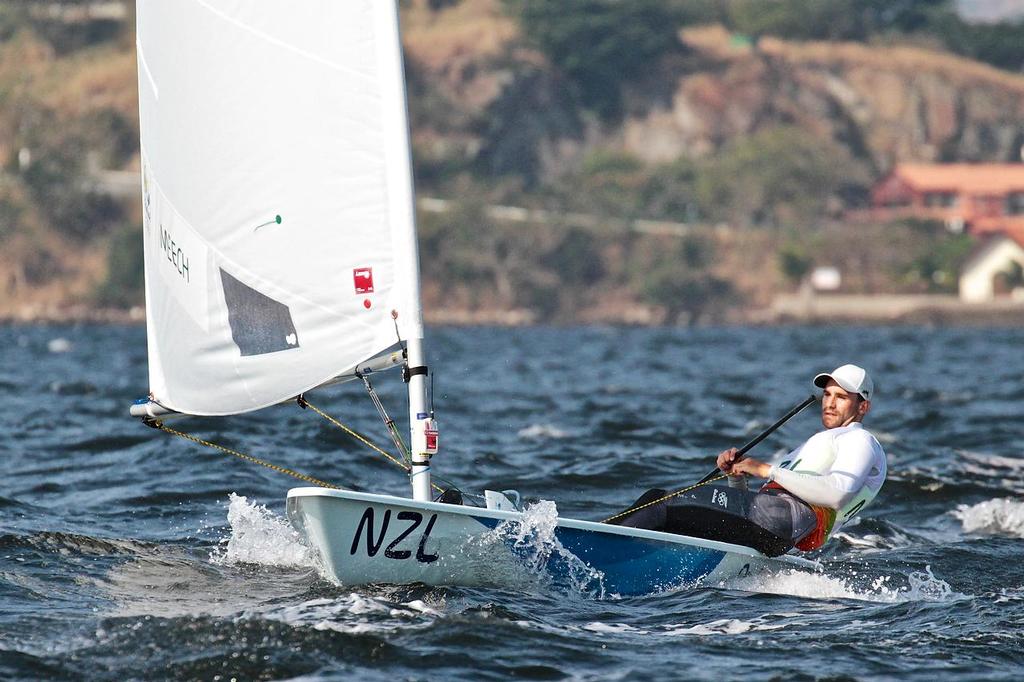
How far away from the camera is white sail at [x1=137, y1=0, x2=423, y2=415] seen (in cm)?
888

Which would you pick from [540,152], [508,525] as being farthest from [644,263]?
[508,525]

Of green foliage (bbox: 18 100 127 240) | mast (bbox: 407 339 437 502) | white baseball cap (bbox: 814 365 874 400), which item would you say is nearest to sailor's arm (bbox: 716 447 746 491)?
white baseball cap (bbox: 814 365 874 400)

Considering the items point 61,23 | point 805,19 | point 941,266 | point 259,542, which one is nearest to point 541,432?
point 259,542

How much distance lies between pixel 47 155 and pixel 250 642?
98.3 meters

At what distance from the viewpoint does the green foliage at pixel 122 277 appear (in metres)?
92.2

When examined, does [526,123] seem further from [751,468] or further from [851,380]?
[751,468]

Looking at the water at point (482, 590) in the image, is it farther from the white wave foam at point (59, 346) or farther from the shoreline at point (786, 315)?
the shoreline at point (786, 315)

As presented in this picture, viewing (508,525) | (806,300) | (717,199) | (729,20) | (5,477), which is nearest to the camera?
(508,525)

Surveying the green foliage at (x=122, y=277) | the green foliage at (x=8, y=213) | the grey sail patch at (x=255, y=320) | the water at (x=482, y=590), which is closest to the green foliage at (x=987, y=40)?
the green foliage at (x=122, y=277)

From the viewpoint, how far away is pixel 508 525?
8836 millimetres

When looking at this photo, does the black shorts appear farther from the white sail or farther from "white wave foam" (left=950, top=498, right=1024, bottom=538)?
"white wave foam" (left=950, top=498, right=1024, bottom=538)

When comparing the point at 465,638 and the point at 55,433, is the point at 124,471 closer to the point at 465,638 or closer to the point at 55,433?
the point at 55,433

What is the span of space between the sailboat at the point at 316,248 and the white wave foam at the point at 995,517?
4.03m

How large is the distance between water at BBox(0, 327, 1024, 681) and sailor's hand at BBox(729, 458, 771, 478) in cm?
78
